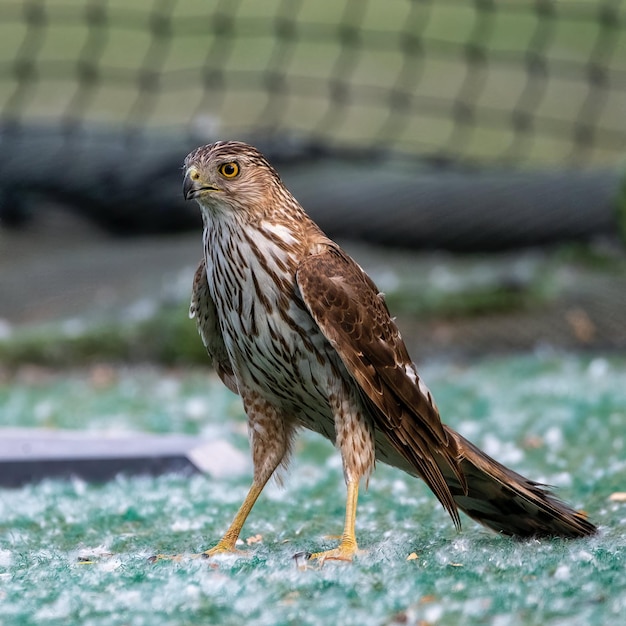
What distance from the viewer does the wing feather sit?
3414mm

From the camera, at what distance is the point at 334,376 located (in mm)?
3514

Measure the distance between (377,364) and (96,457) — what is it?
182cm

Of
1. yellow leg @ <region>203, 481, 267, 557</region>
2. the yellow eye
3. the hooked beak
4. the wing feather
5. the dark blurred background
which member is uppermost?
the dark blurred background

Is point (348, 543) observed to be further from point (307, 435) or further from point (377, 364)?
point (307, 435)

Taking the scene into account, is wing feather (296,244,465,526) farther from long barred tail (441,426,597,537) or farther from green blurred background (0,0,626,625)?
green blurred background (0,0,626,625)

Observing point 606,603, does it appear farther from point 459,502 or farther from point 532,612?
point 459,502

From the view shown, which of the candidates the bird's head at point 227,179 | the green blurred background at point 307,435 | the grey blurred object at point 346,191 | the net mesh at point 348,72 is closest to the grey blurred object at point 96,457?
the green blurred background at point 307,435

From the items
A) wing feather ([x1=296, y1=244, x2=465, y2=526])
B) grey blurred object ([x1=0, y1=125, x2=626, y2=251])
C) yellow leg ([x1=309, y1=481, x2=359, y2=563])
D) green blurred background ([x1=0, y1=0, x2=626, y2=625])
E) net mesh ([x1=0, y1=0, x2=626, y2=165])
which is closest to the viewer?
green blurred background ([x1=0, y1=0, x2=626, y2=625])

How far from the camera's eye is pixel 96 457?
4.96m

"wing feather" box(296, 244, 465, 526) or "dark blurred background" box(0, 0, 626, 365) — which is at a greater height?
"dark blurred background" box(0, 0, 626, 365)

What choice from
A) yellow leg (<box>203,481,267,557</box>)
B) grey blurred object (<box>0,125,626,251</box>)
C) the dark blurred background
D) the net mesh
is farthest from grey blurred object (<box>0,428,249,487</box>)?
the net mesh

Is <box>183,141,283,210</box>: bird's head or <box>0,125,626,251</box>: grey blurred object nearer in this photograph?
<box>183,141,283,210</box>: bird's head

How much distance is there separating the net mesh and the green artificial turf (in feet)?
26.1

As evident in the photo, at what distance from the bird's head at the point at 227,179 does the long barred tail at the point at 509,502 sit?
0.84 metres
